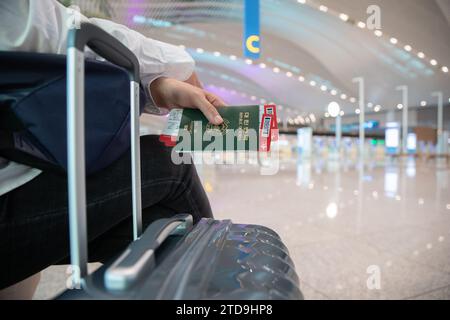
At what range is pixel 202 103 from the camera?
422 millimetres

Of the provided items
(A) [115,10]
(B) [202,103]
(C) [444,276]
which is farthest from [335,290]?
(A) [115,10]

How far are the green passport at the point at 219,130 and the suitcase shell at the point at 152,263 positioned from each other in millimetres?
117

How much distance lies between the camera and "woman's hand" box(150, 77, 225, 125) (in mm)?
411

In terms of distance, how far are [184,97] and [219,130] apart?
0.12 m

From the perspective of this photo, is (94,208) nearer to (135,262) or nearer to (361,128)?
(135,262)

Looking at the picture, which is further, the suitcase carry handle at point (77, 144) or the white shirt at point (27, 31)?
the white shirt at point (27, 31)

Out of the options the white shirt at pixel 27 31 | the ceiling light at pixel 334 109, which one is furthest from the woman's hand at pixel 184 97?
the ceiling light at pixel 334 109

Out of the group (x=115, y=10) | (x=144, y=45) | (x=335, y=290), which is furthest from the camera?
(x=335, y=290)

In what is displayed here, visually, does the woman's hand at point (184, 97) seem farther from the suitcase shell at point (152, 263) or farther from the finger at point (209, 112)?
the suitcase shell at point (152, 263)

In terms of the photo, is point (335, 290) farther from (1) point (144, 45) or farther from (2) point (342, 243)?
(1) point (144, 45)

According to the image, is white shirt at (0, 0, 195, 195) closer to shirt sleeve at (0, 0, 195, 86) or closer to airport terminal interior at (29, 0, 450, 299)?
shirt sleeve at (0, 0, 195, 86)

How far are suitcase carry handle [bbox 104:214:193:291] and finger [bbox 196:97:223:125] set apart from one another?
0.52 ft

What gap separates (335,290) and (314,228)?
0.59 meters

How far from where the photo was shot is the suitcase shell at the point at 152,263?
234mm
